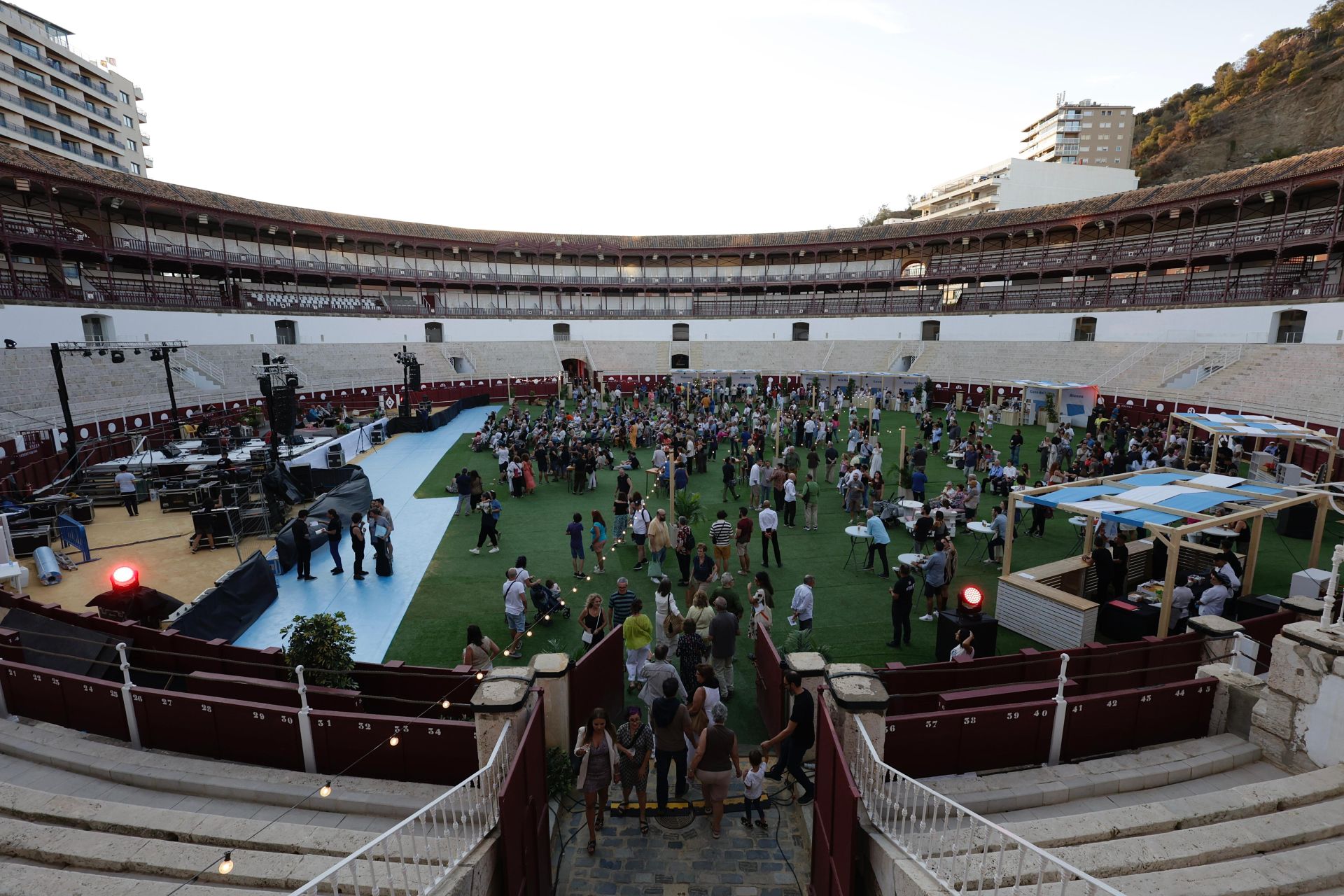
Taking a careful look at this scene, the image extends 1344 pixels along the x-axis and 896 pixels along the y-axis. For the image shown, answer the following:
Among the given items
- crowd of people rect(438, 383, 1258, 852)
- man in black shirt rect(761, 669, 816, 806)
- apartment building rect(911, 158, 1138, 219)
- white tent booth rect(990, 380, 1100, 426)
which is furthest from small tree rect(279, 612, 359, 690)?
apartment building rect(911, 158, 1138, 219)

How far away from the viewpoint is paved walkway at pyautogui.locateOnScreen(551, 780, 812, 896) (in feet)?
17.5

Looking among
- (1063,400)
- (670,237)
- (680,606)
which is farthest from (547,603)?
(670,237)

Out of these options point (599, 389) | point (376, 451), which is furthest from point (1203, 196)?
point (376, 451)

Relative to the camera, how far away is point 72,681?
6.32m

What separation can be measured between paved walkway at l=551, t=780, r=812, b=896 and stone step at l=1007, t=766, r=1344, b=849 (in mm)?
2004

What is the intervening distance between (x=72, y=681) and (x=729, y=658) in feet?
23.1

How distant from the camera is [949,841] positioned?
4613 mm

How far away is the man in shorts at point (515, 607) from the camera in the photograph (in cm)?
916

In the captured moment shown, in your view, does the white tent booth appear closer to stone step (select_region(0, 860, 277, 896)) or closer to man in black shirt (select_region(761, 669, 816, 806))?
man in black shirt (select_region(761, 669, 816, 806))

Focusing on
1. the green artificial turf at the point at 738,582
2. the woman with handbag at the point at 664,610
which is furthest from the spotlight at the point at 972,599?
the woman with handbag at the point at 664,610

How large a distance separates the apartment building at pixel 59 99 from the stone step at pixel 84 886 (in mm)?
53427

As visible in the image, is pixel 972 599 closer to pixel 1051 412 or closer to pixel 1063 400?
pixel 1051 412

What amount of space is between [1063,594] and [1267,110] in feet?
261

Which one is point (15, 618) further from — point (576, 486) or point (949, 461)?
point (949, 461)
